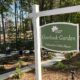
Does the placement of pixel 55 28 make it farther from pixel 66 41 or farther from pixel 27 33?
pixel 27 33

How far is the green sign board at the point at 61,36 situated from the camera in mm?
5516

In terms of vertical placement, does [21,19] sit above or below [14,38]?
above

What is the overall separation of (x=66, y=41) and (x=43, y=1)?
473 inches

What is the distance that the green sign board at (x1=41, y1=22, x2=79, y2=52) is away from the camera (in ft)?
18.1

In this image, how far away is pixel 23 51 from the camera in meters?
18.5

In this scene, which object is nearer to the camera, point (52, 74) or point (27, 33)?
point (52, 74)

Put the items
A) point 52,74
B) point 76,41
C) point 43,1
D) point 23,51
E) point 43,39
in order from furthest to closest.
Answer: point 23,51, point 43,1, point 52,74, point 43,39, point 76,41

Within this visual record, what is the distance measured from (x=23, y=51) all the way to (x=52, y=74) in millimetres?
9392

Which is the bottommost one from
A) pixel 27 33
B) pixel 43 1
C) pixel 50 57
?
pixel 50 57

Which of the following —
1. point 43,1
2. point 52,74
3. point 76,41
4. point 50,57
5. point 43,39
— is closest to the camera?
point 76,41

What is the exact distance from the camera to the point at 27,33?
72.6 feet

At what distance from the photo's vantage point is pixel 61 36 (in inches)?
223

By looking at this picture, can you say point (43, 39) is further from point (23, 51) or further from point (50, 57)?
point (23, 51)

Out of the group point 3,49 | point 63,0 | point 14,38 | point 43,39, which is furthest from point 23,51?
point 43,39
